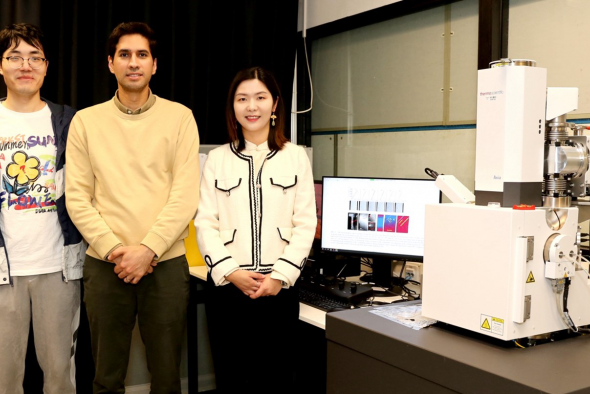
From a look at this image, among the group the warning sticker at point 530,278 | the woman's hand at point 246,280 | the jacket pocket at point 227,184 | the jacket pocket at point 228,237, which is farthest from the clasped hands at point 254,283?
the warning sticker at point 530,278

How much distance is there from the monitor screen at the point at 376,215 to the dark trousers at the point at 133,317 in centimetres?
67

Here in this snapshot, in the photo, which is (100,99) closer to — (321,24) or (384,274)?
(321,24)

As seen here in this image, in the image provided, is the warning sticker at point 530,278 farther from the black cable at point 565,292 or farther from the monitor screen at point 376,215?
the monitor screen at point 376,215

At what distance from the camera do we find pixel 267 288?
197cm

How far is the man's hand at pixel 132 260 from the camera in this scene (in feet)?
6.80

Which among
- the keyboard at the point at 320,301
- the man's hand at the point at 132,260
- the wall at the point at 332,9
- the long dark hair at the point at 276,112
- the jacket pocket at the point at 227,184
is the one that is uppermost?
the wall at the point at 332,9

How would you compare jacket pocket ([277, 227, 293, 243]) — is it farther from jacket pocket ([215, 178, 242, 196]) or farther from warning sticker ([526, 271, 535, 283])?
warning sticker ([526, 271, 535, 283])

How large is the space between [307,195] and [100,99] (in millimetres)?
1492

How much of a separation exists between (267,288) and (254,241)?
0.56 feet

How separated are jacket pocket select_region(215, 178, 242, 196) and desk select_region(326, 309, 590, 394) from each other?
0.64 meters

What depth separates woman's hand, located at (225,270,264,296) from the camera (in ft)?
6.43

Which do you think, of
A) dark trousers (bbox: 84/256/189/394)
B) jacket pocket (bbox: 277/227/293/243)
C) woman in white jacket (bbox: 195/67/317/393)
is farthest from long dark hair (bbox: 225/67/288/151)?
dark trousers (bbox: 84/256/189/394)

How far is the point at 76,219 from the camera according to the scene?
211 centimetres

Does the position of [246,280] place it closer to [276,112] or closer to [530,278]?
[276,112]
